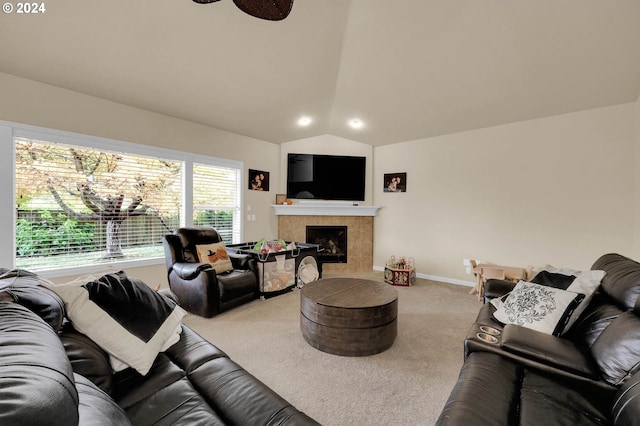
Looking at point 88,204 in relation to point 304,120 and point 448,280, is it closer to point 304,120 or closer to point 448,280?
point 304,120

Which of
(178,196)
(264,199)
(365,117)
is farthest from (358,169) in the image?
(178,196)

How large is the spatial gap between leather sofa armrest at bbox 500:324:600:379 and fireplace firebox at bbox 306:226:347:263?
3828 mm

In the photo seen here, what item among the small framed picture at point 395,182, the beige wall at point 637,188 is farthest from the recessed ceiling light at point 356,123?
the beige wall at point 637,188

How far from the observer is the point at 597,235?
11.3 ft

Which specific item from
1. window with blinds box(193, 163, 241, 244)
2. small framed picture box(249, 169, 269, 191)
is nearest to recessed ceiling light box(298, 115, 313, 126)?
small framed picture box(249, 169, 269, 191)

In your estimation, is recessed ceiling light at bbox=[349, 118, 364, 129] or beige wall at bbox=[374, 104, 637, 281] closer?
beige wall at bbox=[374, 104, 637, 281]

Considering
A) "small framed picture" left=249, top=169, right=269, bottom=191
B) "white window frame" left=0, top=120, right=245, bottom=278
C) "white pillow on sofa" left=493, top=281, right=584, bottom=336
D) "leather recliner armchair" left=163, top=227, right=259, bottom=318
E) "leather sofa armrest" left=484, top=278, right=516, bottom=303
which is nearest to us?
"white pillow on sofa" left=493, top=281, right=584, bottom=336

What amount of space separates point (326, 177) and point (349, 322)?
350 centimetres

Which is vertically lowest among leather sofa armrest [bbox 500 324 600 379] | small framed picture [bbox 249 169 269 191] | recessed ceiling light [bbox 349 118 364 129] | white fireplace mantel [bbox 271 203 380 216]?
leather sofa armrest [bbox 500 324 600 379]

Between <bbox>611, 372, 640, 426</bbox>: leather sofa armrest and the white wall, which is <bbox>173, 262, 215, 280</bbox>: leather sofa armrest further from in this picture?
the white wall

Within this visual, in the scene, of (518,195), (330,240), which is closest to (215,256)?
(330,240)

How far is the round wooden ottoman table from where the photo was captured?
2.27m

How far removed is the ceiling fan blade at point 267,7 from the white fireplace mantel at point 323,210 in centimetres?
378

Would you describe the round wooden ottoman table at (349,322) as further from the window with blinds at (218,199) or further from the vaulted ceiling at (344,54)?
the window with blinds at (218,199)
